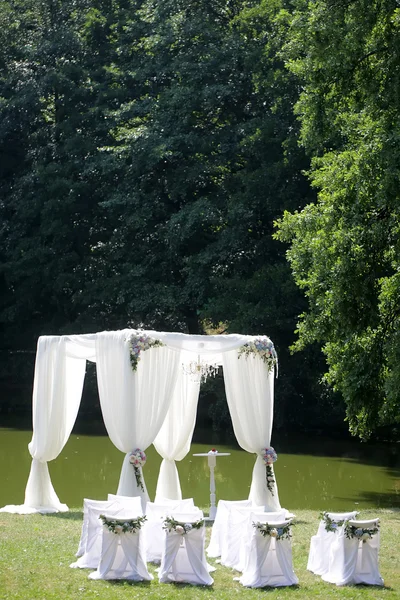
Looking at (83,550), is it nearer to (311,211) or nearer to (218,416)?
(311,211)

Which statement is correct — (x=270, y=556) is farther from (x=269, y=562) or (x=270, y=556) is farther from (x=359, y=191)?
(x=359, y=191)

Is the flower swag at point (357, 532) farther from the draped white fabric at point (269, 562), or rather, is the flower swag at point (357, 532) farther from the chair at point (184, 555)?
the chair at point (184, 555)

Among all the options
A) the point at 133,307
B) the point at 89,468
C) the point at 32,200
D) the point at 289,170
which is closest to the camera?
the point at 89,468

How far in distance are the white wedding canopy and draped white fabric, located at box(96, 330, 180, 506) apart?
1cm

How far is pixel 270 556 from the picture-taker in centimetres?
899

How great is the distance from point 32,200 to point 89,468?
38.8ft

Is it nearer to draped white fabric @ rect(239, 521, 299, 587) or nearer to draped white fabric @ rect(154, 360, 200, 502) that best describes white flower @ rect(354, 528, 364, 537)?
draped white fabric @ rect(239, 521, 299, 587)

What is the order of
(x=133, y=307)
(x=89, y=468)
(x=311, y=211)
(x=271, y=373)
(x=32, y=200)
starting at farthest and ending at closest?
(x=32, y=200) → (x=133, y=307) → (x=89, y=468) → (x=311, y=211) → (x=271, y=373)

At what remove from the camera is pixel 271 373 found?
13141mm

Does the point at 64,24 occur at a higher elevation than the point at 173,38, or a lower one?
higher

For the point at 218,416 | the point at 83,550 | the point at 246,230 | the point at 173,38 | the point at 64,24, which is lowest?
the point at 83,550

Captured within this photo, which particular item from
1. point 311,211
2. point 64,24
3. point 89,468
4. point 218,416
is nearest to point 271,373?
point 311,211

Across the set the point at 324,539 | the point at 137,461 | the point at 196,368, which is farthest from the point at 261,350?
the point at 324,539

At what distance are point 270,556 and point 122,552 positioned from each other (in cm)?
145
